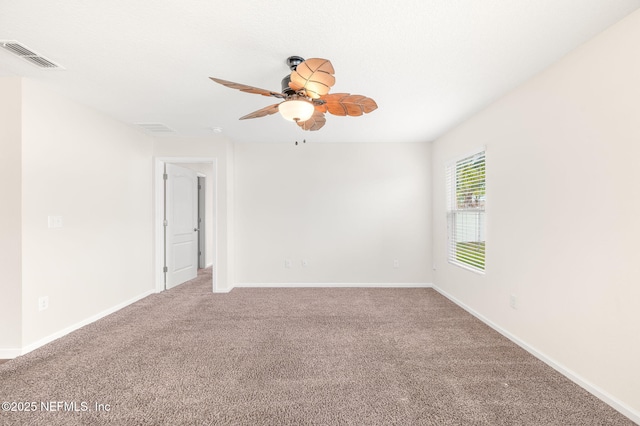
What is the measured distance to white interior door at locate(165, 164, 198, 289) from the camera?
15.8 feet

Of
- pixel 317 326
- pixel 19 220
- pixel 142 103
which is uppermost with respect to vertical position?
pixel 142 103

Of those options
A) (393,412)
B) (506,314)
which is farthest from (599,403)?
(393,412)

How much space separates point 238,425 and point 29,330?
2.32 metres

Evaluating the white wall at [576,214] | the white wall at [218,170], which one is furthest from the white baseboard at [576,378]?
the white wall at [218,170]

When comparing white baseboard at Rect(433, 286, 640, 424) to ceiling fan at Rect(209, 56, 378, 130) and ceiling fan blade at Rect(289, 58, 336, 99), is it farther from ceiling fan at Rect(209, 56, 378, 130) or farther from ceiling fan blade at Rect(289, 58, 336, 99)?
ceiling fan blade at Rect(289, 58, 336, 99)

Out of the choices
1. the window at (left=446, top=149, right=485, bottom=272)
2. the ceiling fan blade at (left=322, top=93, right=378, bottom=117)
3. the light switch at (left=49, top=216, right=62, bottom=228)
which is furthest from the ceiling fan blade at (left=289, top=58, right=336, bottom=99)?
the light switch at (left=49, top=216, right=62, bottom=228)

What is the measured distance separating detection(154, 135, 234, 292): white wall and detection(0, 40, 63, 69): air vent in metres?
2.20

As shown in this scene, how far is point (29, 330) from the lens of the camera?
263 cm

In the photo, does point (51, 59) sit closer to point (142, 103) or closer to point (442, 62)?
point (142, 103)

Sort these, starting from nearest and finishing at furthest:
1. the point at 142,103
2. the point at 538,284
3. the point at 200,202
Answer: the point at 538,284 < the point at 142,103 < the point at 200,202

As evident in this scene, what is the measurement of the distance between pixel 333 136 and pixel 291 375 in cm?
338

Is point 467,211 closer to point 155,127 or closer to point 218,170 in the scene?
point 218,170

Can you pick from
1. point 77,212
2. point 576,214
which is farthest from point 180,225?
point 576,214

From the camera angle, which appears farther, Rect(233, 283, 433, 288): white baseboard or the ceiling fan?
Rect(233, 283, 433, 288): white baseboard
